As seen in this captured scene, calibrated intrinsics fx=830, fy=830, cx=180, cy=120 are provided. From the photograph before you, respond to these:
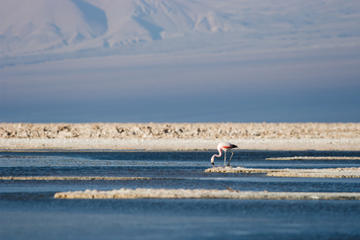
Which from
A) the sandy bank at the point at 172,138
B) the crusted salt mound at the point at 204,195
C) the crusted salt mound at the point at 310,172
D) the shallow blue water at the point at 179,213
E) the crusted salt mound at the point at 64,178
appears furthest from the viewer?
the sandy bank at the point at 172,138

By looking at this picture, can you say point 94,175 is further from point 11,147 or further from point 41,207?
point 11,147

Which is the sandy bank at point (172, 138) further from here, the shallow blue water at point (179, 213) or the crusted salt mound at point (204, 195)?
the crusted salt mound at point (204, 195)

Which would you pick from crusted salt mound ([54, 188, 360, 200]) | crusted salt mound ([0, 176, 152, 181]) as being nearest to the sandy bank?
crusted salt mound ([0, 176, 152, 181])

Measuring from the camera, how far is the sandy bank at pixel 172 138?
60.0 metres

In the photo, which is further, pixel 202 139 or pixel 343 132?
pixel 343 132

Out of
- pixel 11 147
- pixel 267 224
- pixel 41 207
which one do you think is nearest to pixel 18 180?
pixel 41 207

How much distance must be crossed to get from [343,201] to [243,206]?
3.03 metres

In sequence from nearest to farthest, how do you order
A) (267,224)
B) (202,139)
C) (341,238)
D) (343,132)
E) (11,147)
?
(341,238) → (267,224) → (11,147) → (202,139) → (343,132)

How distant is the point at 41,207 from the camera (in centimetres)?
2255

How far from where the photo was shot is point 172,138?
67250mm

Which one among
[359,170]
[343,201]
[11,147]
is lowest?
[343,201]

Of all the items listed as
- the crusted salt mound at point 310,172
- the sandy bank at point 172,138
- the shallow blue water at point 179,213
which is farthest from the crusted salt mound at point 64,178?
the sandy bank at point 172,138

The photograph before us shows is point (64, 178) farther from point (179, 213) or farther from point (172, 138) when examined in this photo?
point (172, 138)

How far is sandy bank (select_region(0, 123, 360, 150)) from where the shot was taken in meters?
60.0
